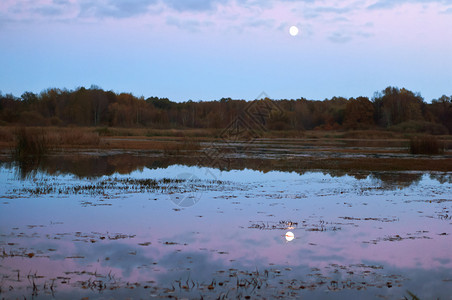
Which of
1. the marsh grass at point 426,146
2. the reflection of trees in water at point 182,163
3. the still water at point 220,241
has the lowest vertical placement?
the still water at point 220,241

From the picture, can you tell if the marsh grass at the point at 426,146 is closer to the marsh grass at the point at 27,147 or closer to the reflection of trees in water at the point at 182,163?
the reflection of trees in water at the point at 182,163

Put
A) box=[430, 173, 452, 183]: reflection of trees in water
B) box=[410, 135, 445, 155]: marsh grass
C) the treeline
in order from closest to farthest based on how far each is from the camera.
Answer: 1. box=[430, 173, 452, 183]: reflection of trees in water
2. box=[410, 135, 445, 155]: marsh grass
3. the treeline

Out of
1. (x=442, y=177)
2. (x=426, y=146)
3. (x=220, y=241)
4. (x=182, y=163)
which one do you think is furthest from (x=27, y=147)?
(x=426, y=146)

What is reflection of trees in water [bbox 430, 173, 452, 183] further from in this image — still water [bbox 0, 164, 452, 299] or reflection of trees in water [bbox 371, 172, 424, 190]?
still water [bbox 0, 164, 452, 299]

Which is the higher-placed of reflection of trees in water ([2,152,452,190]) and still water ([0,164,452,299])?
reflection of trees in water ([2,152,452,190])

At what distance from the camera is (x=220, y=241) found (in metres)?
9.73

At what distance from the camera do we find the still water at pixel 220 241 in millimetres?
7059

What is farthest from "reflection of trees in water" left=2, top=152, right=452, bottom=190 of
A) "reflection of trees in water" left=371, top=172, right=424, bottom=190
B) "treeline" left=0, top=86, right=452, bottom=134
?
"treeline" left=0, top=86, right=452, bottom=134

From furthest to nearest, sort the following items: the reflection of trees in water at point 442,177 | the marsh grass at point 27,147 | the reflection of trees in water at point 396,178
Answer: the marsh grass at point 27,147, the reflection of trees in water at point 442,177, the reflection of trees in water at point 396,178

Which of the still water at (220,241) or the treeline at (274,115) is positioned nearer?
the still water at (220,241)

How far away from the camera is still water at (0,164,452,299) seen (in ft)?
23.2

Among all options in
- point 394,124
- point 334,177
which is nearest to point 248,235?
point 334,177

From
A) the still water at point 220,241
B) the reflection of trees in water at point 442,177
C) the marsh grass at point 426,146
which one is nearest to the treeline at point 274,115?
the marsh grass at point 426,146

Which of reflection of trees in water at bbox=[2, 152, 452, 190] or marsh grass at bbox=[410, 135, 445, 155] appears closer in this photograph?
reflection of trees in water at bbox=[2, 152, 452, 190]
